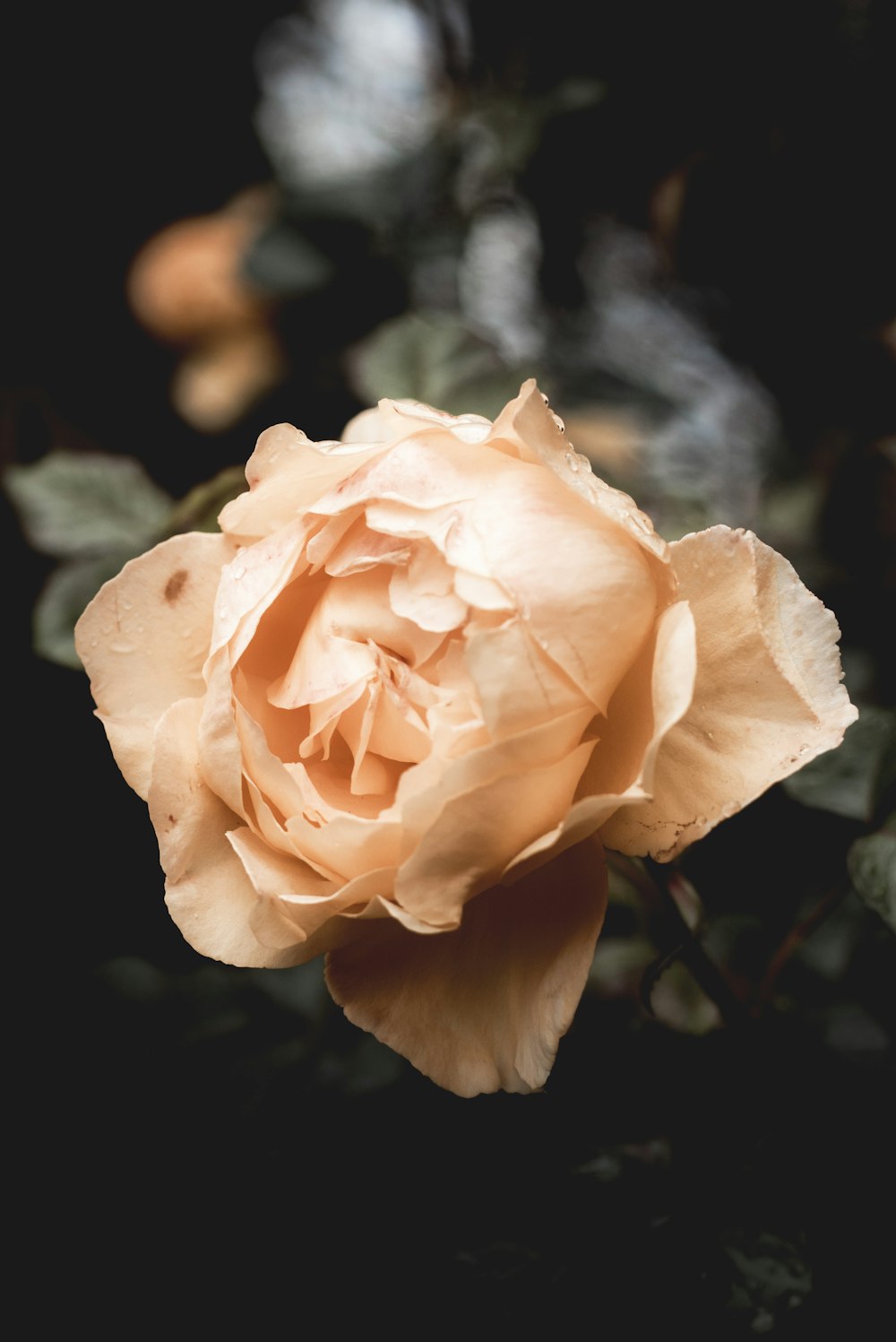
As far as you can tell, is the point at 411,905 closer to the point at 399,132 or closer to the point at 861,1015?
the point at 861,1015

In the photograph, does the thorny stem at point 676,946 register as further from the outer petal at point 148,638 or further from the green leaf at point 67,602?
the green leaf at point 67,602

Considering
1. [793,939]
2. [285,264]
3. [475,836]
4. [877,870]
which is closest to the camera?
[475,836]

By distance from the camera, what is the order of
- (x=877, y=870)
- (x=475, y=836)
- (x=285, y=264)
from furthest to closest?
(x=285, y=264) → (x=877, y=870) → (x=475, y=836)

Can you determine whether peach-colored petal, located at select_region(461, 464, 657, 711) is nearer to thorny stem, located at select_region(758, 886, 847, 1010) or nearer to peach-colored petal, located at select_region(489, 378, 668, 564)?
peach-colored petal, located at select_region(489, 378, 668, 564)

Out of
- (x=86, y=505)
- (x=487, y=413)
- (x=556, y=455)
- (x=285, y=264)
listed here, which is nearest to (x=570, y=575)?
(x=556, y=455)

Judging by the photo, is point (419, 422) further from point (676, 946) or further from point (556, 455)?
point (676, 946)

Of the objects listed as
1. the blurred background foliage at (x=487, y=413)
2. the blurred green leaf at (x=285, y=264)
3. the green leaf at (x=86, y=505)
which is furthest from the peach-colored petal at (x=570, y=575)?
the blurred green leaf at (x=285, y=264)
